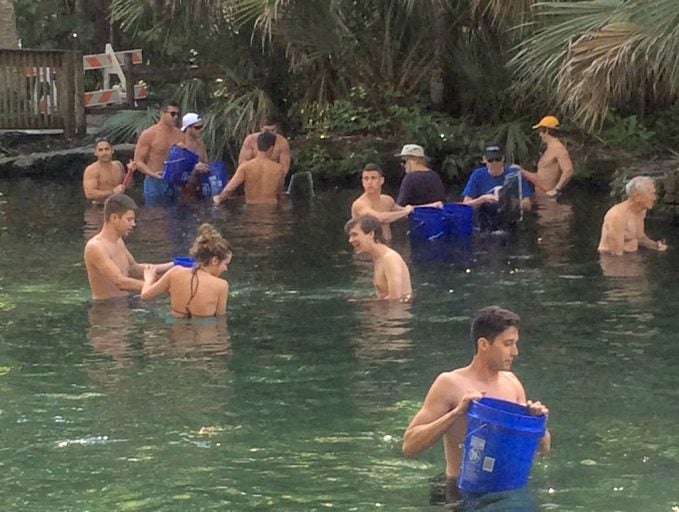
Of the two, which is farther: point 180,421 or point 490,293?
point 490,293

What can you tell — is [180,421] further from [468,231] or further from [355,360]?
[468,231]

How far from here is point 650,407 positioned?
8.12 metres

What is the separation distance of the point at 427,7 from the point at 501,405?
53.5 feet

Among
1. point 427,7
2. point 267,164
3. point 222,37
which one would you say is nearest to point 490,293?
point 267,164

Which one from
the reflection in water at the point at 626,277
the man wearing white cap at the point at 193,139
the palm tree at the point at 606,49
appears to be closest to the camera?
the palm tree at the point at 606,49

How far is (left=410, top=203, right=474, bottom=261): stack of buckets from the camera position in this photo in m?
14.7

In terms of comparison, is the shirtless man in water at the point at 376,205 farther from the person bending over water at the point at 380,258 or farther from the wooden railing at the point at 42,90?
the wooden railing at the point at 42,90

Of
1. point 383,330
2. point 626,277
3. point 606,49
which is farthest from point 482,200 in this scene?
point 383,330

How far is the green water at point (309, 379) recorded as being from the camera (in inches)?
266

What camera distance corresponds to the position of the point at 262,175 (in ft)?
61.3

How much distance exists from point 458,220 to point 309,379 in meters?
6.07

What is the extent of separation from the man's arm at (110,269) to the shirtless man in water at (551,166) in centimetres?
794

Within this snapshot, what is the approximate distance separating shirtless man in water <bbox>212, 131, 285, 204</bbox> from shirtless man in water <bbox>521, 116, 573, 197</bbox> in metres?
3.67

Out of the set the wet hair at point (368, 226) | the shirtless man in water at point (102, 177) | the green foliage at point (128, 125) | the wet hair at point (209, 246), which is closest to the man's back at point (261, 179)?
the shirtless man in water at point (102, 177)
